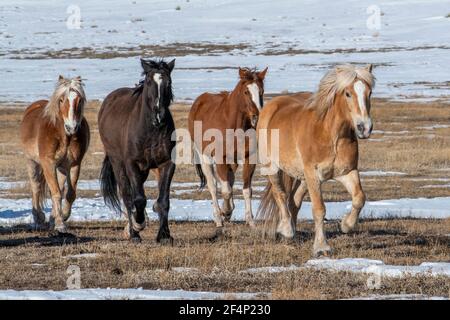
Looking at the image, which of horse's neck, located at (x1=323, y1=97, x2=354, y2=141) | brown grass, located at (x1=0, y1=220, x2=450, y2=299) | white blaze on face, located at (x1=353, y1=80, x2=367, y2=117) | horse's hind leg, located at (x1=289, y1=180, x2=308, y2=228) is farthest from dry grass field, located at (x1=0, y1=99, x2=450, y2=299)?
white blaze on face, located at (x1=353, y1=80, x2=367, y2=117)

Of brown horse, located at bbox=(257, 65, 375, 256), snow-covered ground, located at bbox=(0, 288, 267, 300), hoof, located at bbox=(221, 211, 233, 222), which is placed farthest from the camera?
hoof, located at bbox=(221, 211, 233, 222)

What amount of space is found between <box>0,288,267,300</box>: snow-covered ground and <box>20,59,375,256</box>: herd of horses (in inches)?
100.0

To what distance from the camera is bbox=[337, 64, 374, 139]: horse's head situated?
931 cm

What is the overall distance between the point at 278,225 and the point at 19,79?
39481mm

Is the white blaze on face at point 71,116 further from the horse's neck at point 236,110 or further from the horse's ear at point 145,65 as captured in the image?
the horse's neck at point 236,110

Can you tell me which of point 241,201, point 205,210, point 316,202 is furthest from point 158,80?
point 241,201

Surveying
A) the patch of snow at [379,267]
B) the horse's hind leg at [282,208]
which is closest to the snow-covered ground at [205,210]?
the horse's hind leg at [282,208]

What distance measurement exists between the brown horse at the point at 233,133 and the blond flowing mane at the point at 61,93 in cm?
226

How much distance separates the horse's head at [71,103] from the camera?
41.4 feet

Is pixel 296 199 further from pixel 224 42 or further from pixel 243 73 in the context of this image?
pixel 224 42

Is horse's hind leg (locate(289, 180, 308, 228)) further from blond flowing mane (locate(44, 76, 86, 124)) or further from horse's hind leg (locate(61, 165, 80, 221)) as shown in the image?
horse's hind leg (locate(61, 165, 80, 221))

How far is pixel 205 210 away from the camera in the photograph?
52.9ft

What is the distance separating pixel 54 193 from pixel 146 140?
2139 millimetres

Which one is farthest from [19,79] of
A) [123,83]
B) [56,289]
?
[56,289]
